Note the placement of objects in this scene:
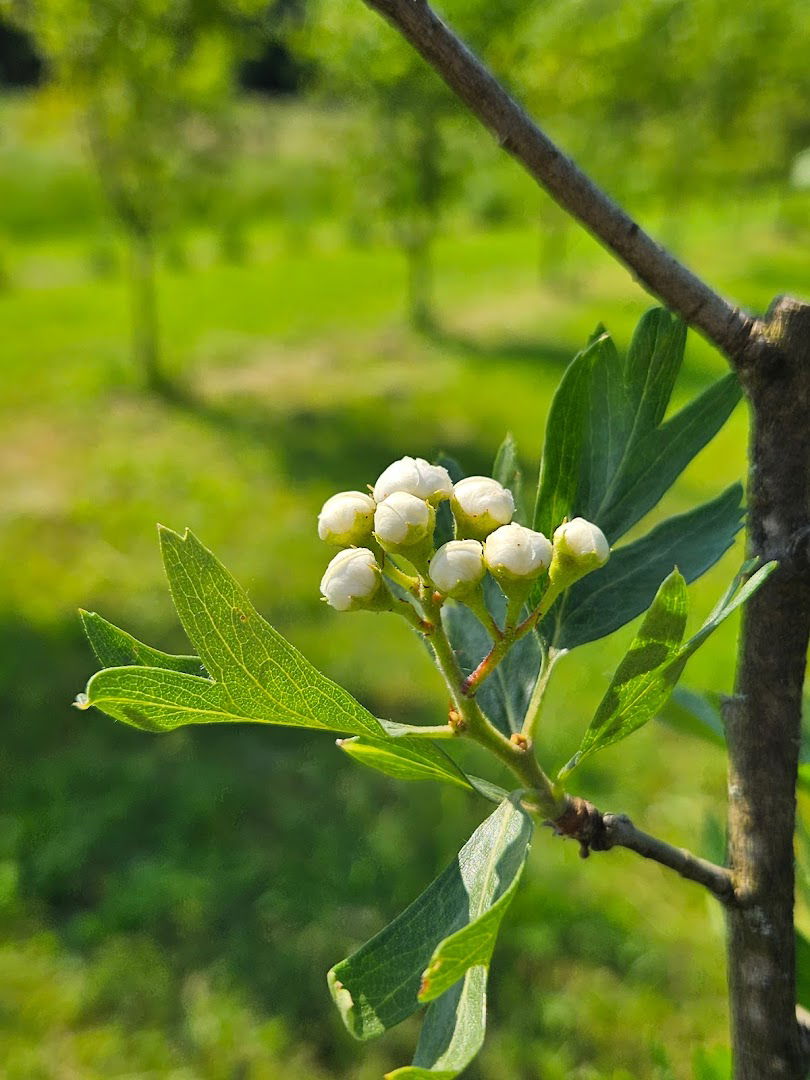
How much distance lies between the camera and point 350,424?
208 inches

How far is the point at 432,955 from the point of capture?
39cm

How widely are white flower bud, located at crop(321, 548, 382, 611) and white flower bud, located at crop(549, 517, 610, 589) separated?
0.26 ft

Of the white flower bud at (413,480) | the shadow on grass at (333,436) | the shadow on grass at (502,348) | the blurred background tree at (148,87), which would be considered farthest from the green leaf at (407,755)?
the shadow on grass at (502,348)

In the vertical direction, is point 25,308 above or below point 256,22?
below

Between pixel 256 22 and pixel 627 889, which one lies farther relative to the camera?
pixel 256 22

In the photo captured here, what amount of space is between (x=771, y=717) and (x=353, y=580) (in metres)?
0.20

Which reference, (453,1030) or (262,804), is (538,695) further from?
(262,804)

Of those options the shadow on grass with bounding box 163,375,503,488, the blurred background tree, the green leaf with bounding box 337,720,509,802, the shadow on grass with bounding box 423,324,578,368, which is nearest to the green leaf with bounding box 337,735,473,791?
the green leaf with bounding box 337,720,509,802

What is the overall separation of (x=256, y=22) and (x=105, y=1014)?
5363mm

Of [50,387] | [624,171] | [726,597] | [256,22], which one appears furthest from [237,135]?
[726,597]

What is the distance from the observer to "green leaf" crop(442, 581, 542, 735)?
55 centimetres

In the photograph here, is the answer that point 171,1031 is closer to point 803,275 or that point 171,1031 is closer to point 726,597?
point 726,597

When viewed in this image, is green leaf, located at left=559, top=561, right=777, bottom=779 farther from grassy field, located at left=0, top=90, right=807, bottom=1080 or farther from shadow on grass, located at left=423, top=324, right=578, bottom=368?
shadow on grass, located at left=423, top=324, right=578, bottom=368

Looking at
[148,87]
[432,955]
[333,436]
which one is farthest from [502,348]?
[432,955]
